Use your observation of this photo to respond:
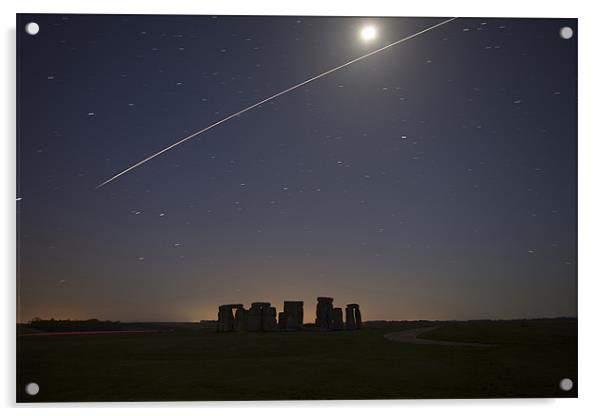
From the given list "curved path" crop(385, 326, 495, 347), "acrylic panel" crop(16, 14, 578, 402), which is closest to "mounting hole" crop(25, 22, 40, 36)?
"acrylic panel" crop(16, 14, 578, 402)

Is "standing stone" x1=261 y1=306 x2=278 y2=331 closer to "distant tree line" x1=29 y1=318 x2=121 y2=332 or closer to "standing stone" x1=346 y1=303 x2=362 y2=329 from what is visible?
"standing stone" x1=346 y1=303 x2=362 y2=329

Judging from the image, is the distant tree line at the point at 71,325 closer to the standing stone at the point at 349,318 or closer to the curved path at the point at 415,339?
the standing stone at the point at 349,318

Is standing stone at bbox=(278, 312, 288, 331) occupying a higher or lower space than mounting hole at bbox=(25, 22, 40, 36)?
lower

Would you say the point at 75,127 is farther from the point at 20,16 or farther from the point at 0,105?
the point at 20,16

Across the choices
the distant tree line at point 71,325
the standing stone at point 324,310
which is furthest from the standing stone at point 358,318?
the distant tree line at point 71,325

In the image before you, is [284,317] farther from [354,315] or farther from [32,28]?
[32,28]

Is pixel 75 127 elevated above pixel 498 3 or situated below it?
below
